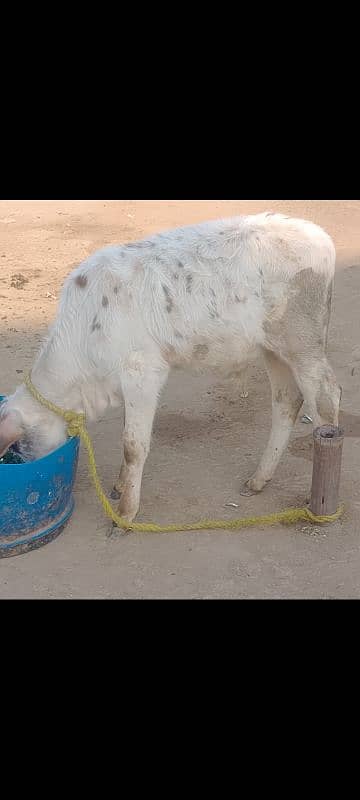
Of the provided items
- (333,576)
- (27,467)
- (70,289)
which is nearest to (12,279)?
(70,289)

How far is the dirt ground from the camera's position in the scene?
15.5ft

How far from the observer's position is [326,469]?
16.5 feet

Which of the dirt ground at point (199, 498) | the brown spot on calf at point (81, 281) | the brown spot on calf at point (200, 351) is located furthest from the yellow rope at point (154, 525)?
the brown spot on calf at point (200, 351)

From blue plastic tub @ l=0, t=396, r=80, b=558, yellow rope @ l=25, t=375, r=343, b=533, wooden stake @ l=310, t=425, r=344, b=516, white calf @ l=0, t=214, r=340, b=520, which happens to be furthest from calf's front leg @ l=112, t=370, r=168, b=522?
wooden stake @ l=310, t=425, r=344, b=516

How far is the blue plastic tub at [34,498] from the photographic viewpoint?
4.75 metres

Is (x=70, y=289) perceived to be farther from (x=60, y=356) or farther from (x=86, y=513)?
(x=86, y=513)

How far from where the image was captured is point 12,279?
8.94m

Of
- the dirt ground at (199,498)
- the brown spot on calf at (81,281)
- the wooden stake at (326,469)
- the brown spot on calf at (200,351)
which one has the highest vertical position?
the brown spot on calf at (81,281)

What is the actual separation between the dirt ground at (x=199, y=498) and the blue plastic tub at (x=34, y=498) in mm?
96

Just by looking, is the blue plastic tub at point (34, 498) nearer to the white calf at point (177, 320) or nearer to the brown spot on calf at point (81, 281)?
the white calf at point (177, 320)

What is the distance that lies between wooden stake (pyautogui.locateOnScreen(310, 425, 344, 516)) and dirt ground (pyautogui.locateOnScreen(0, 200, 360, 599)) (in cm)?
15

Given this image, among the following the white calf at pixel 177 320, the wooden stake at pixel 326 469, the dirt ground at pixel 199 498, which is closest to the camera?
the dirt ground at pixel 199 498

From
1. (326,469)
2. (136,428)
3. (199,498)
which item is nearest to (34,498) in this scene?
(136,428)

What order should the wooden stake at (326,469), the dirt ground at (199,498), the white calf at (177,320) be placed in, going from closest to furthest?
the dirt ground at (199,498)
the white calf at (177,320)
the wooden stake at (326,469)
